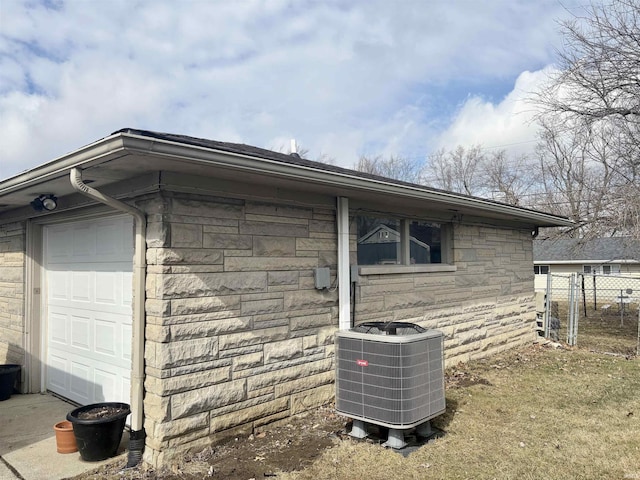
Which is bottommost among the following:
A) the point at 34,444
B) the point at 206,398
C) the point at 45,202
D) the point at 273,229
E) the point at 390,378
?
the point at 34,444

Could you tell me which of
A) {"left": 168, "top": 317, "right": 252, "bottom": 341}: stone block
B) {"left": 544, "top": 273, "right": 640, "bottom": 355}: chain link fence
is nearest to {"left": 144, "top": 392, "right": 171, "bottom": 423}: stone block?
{"left": 168, "top": 317, "right": 252, "bottom": 341}: stone block

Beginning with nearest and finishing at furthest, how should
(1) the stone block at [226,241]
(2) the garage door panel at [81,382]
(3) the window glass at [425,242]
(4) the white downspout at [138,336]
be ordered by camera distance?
(4) the white downspout at [138,336]
(1) the stone block at [226,241]
(2) the garage door panel at [81,382]
(3) the window glass at [425,242]

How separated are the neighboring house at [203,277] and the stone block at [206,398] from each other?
1cm

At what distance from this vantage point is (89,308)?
5.36 m

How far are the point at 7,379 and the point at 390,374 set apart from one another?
15.9 ft

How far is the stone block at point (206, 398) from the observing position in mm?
3912

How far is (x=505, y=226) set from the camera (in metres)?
8.60

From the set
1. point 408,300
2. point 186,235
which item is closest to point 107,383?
point 186,235

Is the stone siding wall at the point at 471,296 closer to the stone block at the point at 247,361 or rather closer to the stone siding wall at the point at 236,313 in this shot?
the stone siding wall at the point at 236,313

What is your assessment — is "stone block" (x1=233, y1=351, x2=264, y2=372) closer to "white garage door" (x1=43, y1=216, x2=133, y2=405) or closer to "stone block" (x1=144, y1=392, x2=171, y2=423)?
"stone block" (x1=144, y1=392, x2=171, y2=423)

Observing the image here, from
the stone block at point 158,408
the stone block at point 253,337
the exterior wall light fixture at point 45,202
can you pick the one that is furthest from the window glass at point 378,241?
the exterior wall light fixture at point 45,202

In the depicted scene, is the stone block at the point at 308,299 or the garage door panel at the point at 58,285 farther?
the garage door panel at the point at 58,285

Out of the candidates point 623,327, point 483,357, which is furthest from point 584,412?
point 623,327

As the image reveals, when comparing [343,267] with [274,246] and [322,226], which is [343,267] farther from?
[274,246]
